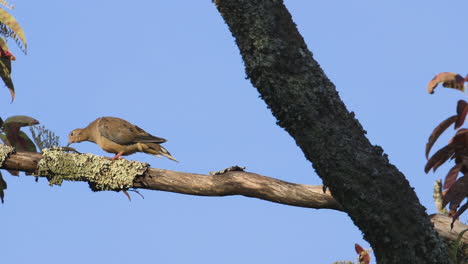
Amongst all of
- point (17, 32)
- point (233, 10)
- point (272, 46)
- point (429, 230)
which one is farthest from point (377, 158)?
point (17, 32)

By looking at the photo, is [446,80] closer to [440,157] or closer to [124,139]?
[440,157]

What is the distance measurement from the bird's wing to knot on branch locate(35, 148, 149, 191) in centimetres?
237

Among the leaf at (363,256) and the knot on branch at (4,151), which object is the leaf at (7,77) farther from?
the leaf at (363,256)

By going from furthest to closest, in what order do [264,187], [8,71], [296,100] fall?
[8,71] → [264,187] → [296,100]

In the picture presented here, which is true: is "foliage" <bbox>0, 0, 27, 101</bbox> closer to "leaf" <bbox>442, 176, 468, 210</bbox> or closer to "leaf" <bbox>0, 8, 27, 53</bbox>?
"leaf" <bbox>0, 8, 27, 53</bbox>

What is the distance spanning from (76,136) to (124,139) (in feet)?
5.94

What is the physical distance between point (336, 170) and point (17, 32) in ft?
11.0

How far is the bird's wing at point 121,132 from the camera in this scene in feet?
27.4

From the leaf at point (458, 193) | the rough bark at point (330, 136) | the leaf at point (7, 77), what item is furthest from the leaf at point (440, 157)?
the leaf at point (7, 77)

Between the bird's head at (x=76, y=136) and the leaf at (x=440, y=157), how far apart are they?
6.92 metres

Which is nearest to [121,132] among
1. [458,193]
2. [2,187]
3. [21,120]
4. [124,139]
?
[124,139]

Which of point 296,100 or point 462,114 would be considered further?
point 462,114

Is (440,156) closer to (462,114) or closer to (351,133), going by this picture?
(462,114)

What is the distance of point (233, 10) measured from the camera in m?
2.95
